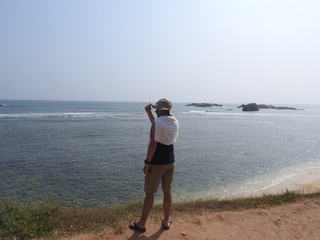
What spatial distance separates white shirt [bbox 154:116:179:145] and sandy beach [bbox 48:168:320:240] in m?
1.95

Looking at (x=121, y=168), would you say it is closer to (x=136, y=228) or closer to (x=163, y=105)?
(x=136, y=228)

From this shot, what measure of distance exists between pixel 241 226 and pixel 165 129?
3106mm

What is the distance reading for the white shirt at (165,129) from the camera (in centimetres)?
505

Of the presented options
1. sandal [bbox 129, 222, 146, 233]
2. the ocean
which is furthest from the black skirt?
the ocean

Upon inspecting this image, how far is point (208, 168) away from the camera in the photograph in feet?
58.5

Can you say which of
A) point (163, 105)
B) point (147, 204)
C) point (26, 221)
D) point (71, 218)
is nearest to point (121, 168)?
point (71, 218)

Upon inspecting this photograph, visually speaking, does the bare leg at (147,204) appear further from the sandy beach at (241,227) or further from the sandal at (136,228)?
the sandy beach at (241,227)

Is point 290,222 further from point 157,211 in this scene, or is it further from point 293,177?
point 293,177

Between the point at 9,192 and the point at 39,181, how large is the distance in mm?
1981

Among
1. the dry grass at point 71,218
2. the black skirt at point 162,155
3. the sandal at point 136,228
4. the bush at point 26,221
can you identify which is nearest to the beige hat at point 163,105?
→ the black skirt at point 162,155

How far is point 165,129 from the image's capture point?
509 centimetres

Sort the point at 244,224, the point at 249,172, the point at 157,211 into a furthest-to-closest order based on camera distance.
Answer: the point at 249,172 → the point at 157,211 → the point at 244,224

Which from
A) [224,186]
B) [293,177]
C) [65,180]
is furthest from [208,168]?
[65,180]

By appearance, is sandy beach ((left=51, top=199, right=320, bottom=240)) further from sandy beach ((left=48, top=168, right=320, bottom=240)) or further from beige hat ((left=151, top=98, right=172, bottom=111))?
beige hat ((left=151, top=98, right=172, bottom=111))
